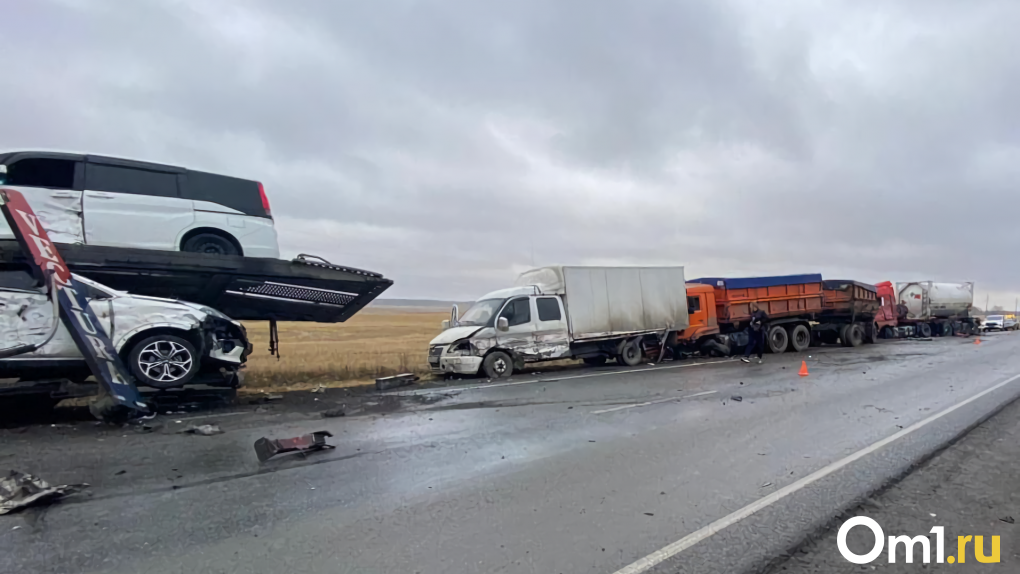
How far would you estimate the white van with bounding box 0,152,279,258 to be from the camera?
25.8 ft

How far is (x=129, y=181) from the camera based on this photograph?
27.4 ft

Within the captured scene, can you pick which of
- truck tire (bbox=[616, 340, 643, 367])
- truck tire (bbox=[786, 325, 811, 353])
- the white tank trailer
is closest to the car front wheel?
truck tire (bbox=[616, 340, 643, 367])

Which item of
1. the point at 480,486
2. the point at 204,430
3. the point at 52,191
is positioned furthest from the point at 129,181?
the point at 480,486

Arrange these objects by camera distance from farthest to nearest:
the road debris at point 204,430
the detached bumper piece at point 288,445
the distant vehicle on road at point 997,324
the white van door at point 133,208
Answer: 1. the distant vehicle on road at point 997,324
2. the white van door at point 133,208
3. the road debris at point 204,430
4. the detached bumper piece at point 288,445

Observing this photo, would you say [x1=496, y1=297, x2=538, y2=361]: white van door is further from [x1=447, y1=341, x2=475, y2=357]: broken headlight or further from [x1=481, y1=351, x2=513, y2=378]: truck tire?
[x1=447, y1=341, x2=475, y2=357]: broken headlight

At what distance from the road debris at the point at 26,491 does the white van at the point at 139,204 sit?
4.01 m

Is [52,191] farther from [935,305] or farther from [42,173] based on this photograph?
[935,305]

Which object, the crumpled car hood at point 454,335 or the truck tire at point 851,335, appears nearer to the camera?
the crumpled car hood at point 454,335

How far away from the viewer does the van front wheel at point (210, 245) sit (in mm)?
8711

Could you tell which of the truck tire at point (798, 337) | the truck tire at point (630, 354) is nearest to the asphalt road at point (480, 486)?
the truck tire at point (630, 354)

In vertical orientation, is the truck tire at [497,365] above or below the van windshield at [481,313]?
below

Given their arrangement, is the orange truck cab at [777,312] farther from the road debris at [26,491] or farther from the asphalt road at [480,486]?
the road debris at [26,491]

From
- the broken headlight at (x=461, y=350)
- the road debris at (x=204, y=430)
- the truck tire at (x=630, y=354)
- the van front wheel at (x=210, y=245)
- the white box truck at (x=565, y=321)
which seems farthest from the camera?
the truck tire at (x=630, y=354)

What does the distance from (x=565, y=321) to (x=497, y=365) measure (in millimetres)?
2476
